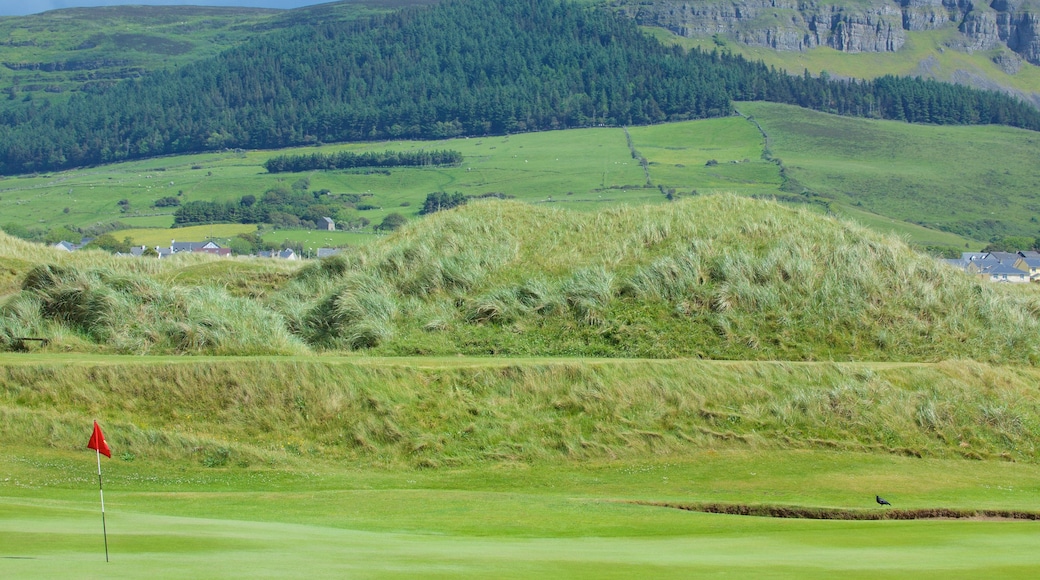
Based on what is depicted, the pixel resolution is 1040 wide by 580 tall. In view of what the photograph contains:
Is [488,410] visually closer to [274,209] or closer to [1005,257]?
[1005,257]

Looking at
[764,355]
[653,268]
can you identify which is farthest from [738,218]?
[764,355]

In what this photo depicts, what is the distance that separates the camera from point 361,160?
150 meters

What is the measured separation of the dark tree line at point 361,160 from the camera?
146 meters

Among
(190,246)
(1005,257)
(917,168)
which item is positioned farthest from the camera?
(917,168)

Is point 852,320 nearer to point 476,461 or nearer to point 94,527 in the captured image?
point 476,461

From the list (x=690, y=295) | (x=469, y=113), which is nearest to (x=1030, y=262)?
(x=690, y=295)

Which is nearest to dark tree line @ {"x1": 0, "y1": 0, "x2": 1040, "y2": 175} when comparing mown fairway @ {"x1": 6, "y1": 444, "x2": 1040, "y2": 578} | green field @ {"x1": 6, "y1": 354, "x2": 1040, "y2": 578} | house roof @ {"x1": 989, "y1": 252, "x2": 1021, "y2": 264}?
house roof @ {"x1": 989, "y1": 252, "x2": 1021, "y2": 264}

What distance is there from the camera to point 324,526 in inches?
465

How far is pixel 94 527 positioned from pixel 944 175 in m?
145

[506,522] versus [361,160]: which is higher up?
[506,522]

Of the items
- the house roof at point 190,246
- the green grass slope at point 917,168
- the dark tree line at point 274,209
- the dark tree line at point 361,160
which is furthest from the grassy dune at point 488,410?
the dark tree line at point 361,160

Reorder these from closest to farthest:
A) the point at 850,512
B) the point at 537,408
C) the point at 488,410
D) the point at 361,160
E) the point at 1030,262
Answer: the point at 850,512, the point at 488,410, the point at 537,408, the point at 1030,262, the point at 361,160

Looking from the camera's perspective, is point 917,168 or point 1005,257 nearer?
point 1005,257

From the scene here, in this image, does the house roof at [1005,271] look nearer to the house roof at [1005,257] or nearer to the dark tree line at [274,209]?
the house roof at [1005,257]
